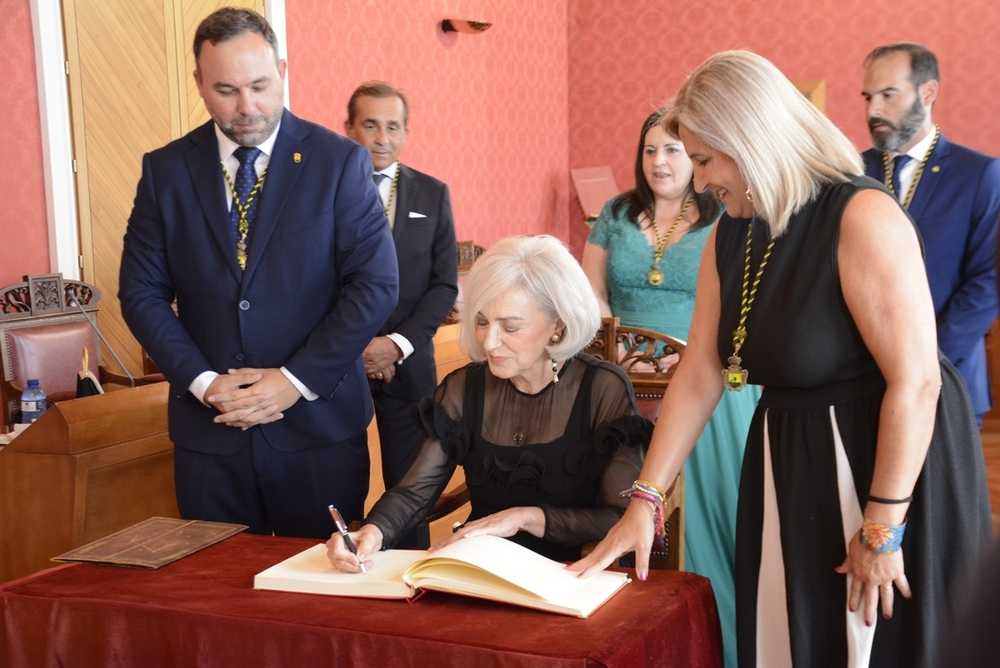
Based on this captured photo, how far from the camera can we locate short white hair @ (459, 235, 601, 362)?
2363mm

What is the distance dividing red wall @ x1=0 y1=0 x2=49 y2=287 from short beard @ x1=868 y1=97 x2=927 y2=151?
374 centimetres

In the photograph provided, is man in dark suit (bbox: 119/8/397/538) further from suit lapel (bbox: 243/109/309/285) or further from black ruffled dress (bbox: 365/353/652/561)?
black ruffled dress (bbox: 365/353/652/561)

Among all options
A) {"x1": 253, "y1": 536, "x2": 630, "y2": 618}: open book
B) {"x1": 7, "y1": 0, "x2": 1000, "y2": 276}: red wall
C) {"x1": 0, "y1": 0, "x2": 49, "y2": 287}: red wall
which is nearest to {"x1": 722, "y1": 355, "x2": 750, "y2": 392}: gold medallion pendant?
{"x1": 253, "y1": 536, "x2": 630, "y2": 618}: open book

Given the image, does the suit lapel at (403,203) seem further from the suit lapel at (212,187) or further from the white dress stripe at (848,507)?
the white dress stripe at (848,507)

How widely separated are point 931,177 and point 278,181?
2.05 m

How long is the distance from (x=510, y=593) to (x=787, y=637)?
22.1 inches

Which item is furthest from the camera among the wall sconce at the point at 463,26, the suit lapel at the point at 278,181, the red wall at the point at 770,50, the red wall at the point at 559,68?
the red wall at the point at 770,50

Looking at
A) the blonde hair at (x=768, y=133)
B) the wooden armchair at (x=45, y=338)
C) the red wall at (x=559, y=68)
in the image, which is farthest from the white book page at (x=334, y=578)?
the red wall at (x=559, y=68)

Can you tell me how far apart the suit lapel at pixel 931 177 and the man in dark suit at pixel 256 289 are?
5.66 feet

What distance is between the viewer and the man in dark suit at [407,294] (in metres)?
3.38

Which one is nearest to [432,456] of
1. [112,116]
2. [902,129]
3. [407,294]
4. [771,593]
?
[771,593]

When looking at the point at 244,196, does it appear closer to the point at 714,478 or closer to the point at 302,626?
the point at 302,626

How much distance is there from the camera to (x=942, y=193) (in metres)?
3.25

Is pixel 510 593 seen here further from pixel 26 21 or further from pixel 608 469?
pixel 26 21
